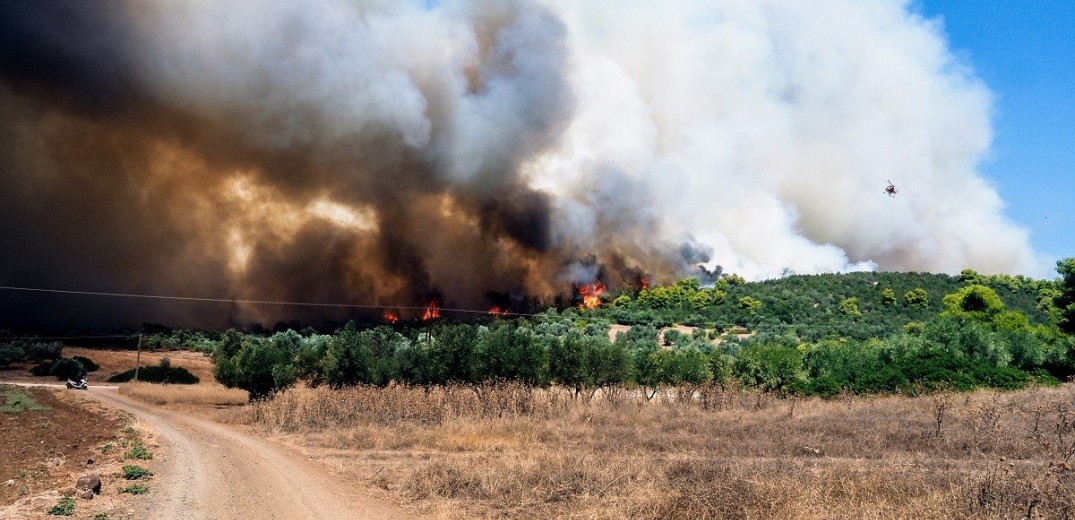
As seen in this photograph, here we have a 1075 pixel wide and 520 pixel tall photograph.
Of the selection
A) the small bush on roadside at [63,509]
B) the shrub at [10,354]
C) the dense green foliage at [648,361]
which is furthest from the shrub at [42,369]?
the small bush on roadside at [63,509]

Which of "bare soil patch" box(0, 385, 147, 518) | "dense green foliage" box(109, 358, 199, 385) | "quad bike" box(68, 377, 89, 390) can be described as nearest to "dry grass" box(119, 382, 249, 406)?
"quad bike" box(68, 377, 89, 390)

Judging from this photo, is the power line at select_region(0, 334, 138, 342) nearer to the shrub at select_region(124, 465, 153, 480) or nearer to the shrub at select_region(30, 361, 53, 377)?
the shrub at select_region(30, 361, 53, 377)

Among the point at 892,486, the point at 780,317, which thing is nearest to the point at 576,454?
the point at 892,486

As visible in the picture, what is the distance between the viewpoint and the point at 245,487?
17094 millimetres

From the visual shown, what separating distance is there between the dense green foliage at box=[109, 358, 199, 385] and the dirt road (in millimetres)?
53816

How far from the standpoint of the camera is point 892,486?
45.9 ft

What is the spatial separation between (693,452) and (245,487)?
566 inches

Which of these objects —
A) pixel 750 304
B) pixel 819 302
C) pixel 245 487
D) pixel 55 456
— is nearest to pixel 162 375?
pixel 55 456

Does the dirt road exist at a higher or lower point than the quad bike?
higher

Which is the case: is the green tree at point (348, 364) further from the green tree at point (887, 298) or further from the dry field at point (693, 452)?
the green tree at point (887, 298)

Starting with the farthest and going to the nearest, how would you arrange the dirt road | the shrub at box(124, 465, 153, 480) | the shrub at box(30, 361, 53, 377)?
1. the shrub at box(30, 361, 53, 377)
2. the shrub at box(124, 465, 153, 480)
3. the dirt road

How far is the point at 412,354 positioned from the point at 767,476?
34563 mm

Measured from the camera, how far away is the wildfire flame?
9826 cm

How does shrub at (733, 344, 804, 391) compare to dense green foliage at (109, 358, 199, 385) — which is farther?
dense green foliage at (109, 358, 199, 385)
